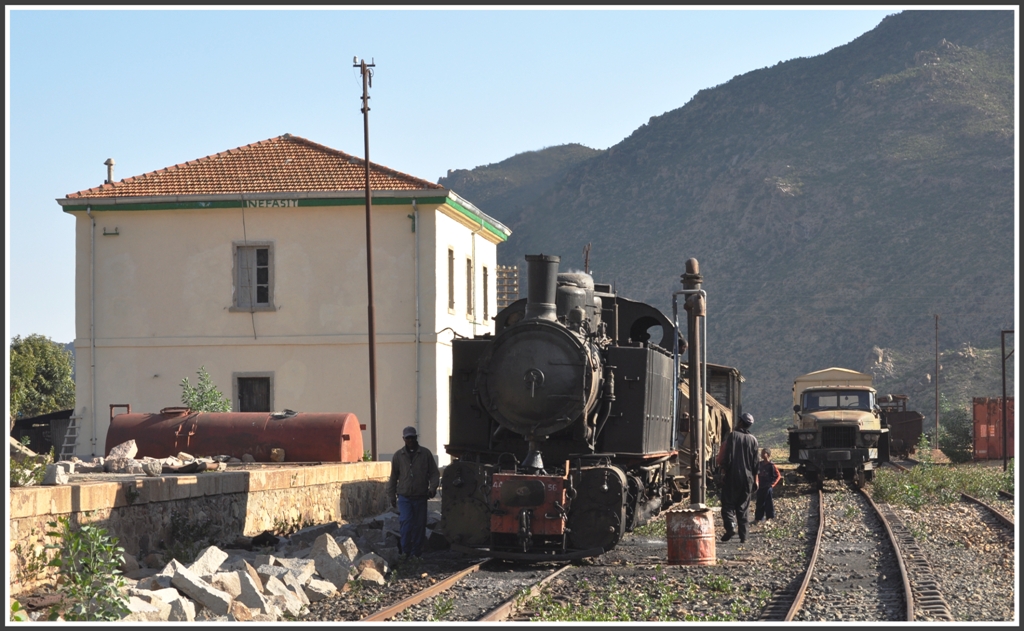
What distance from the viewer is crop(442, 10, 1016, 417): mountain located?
88781 mm

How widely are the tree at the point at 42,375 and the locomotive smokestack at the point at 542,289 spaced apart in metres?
46.9

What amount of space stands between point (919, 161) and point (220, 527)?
104m

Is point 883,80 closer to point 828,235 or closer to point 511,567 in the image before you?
point 828,235

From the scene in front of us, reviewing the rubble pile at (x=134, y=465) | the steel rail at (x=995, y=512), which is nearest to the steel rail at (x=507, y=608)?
the rubble pile at (x=134, y=465)

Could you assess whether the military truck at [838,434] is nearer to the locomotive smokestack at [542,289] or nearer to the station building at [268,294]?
the station building at [268,294]

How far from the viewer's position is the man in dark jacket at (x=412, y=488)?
1391 cm

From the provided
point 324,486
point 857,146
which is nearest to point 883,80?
point 857,146

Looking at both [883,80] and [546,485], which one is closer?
[546,485]

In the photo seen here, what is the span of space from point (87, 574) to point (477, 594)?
3385 millimetres

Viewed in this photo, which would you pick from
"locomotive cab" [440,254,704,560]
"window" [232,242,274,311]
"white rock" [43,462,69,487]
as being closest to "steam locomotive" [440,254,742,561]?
"locomotive cab" [440,254,704,560]

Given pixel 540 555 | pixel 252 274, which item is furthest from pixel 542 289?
pixel 252 274

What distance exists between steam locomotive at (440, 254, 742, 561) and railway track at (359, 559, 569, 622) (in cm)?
35

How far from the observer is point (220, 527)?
45.2ft

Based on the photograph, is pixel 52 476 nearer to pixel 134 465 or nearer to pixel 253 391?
pixel 134 465
